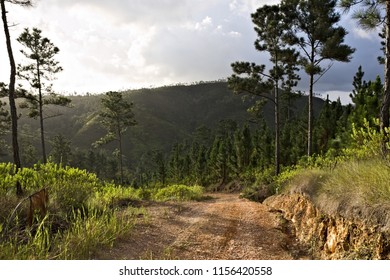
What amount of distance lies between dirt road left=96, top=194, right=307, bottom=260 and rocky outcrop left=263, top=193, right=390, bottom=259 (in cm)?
39

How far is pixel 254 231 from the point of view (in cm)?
728

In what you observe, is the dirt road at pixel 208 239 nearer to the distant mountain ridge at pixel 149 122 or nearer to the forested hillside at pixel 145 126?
the forested hillside at pixel 145 126

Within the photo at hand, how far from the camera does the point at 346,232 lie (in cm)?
480

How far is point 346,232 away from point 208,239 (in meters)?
2.74

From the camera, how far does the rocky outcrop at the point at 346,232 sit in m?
3.97

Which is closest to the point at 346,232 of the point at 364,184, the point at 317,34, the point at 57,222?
the point at 364,184

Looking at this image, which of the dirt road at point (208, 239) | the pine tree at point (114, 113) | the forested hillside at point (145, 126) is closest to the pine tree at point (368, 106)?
the dirt road at point (208, 239)

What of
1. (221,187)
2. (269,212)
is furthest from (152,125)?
(269,212)

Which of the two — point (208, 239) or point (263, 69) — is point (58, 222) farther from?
point (263, 69)

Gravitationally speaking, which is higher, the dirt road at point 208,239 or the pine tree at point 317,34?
the pine tree at point 317,34

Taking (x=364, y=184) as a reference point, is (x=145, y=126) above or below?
above

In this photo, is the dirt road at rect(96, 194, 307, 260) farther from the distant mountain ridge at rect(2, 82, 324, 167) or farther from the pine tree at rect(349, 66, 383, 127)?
the distant mountain ridge at rect(2, 82, 324, 167)

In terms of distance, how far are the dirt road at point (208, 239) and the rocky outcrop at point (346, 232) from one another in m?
0.39
